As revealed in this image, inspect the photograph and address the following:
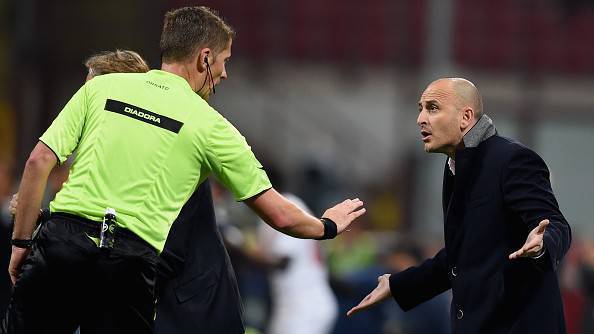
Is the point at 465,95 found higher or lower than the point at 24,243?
higher

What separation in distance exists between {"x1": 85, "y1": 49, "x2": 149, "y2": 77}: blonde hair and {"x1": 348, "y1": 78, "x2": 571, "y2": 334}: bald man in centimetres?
141

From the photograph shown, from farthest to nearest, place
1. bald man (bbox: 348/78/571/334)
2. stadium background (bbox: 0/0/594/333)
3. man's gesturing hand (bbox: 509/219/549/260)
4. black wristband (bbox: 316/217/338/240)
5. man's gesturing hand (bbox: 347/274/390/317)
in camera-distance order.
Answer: stadium background (bbox: 0/0/594/333) < man's gesturing hand (bbox: 347/274/390/317) < black wristband (bbox: 316/217/338/240) < bald man (bbox: 348/78/571/334) < man's gesturing hand (bbox: 509/219/549/260)

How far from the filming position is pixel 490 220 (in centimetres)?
576

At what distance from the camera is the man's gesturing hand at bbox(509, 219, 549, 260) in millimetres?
5281

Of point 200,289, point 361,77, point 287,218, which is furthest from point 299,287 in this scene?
point 361,77

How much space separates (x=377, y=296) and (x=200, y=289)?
0.85m

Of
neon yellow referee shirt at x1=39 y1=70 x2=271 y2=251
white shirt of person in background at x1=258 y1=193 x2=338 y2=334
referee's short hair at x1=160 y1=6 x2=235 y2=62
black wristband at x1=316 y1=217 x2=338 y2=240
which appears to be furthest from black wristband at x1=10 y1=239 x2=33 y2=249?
white shirt of person in background at x1=258 y1=193 x2=338 y2=334

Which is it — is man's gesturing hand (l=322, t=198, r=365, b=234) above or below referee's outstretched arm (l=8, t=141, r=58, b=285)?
below

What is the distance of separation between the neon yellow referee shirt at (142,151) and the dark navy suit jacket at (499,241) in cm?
96

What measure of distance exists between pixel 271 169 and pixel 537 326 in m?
16.7

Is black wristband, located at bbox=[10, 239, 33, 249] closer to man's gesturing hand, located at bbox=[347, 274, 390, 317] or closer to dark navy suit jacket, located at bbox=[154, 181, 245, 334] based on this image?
dark navy suit jacket, located at bbox=[154, 181, 245, 334]

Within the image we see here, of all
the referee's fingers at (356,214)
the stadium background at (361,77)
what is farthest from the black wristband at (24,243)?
the stadium background at (361,77)

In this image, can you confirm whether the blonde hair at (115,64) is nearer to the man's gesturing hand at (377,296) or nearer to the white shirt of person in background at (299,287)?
the man's gesturing hand at (377,296)

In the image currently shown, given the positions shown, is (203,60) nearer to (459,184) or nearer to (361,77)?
(459,184)
